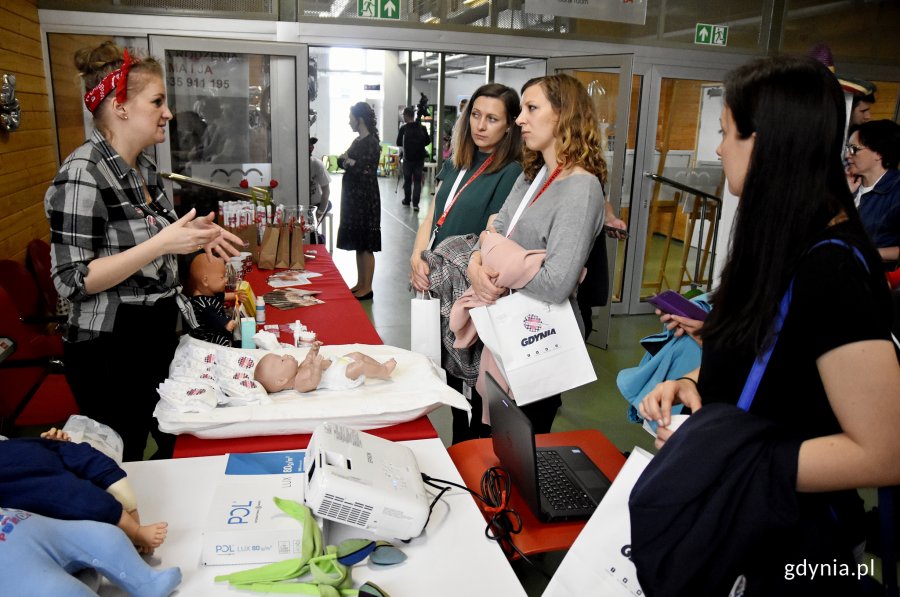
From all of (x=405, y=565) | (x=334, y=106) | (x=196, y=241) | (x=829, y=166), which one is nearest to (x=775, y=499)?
(x=829, y=166)

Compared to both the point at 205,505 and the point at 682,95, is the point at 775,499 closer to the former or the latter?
the point at 205,505

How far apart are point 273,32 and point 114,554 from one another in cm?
449

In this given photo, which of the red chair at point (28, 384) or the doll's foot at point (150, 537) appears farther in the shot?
the red chair at point (28, 384)

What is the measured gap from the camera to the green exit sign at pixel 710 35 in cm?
575

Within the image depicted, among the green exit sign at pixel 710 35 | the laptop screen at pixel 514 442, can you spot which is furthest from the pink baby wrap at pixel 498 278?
the green exit sign at pixel 710 35

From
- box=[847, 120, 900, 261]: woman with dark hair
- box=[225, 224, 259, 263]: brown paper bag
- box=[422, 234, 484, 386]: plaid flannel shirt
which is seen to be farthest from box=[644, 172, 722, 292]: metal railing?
box=[422, 234, 484, 386]: plaid flannel shirt

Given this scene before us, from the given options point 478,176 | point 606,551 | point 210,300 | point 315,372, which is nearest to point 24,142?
point 210,300

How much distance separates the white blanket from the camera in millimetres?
1589

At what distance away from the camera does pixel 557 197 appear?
6.73ft

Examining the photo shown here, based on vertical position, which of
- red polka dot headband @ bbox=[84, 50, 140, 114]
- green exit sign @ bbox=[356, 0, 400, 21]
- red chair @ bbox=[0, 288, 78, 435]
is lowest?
red chair @ bbox=[0, 288, 78, 435]

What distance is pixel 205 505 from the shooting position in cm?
133

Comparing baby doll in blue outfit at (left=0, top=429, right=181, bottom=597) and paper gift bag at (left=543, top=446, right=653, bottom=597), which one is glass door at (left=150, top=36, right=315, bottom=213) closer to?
baby doll in blue outfit at (left=0, top=429, right=181, bottom=597)

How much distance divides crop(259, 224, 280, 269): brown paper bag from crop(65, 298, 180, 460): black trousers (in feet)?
5.13

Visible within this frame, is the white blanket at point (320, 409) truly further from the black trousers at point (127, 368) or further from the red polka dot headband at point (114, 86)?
the red polka dot headband at point (114, 86)
